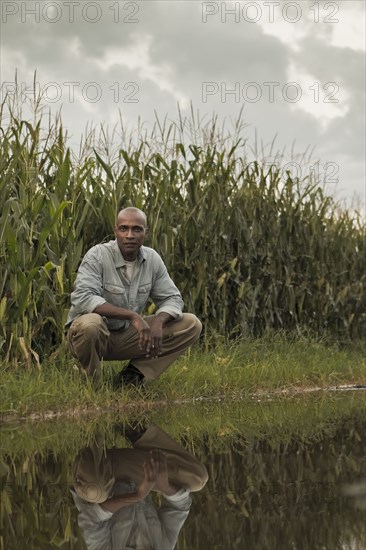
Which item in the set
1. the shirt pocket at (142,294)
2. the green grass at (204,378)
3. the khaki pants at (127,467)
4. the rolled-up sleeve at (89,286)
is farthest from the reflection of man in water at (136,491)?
the shirt pocket at (142,294)

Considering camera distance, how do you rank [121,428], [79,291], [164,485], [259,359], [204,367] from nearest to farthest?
[164,485]
[121,428]
[79,291]
[204,367]
[259,359]

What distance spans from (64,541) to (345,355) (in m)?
8.36

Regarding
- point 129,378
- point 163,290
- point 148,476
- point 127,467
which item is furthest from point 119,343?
point 148,476

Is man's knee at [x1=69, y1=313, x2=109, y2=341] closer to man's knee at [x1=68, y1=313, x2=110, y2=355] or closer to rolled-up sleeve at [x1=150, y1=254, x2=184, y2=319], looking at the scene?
man's knee at [x1=68, y1=313, x2=110, y2=355]

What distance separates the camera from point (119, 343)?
23.8 feet

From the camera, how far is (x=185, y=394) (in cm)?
760

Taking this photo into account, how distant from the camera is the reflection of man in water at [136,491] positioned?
3.08 meters

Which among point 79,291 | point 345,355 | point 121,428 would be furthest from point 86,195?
point 345,355

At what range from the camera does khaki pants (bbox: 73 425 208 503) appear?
398 cm

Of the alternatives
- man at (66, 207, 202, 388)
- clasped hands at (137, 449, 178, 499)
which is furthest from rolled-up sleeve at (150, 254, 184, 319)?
clasped hands at (137, 449, 178, 499)

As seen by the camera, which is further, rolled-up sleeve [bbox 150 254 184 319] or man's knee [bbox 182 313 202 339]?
man's knee [bbox 182 313 202 339]

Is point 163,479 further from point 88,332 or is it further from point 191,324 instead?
point 191,324

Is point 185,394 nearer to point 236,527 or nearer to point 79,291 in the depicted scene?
point 79,291

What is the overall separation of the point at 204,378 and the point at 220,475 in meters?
3.79
